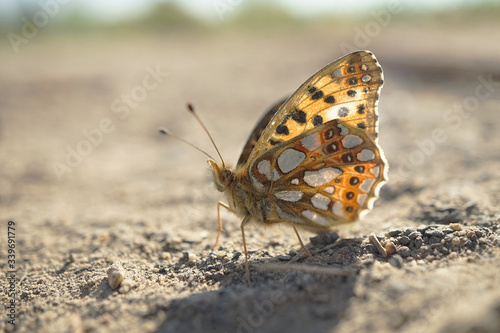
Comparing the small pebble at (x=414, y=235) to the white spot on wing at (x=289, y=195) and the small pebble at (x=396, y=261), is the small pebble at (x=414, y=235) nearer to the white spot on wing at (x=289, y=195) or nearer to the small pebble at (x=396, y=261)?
the small pebble at (x=396, y=261)

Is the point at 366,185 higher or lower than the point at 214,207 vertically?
lower

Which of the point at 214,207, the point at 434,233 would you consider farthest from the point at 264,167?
the point at 214,207

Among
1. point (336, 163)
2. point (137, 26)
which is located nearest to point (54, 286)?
point (336, 163)

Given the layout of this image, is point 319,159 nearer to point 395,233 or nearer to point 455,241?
point 395,233

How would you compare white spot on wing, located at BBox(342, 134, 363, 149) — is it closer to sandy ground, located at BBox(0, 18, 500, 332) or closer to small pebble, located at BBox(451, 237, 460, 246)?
sandy ground, located at BBox(0, 18, 500, 332)

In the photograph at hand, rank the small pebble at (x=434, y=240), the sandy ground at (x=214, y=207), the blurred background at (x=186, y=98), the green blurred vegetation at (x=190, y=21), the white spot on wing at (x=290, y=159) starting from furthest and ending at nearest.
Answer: the green blurred vegetation at (x=190, y=21) < the blurred background at (x=186, y=98) < the white spot on wing at (x=290, y=159) < the small pebble at (x=434, y=240) < the sandy ground at (x=214, y=207)

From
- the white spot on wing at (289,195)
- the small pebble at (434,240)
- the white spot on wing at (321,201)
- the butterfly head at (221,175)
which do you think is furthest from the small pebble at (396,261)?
the butterfly head at (221,175)
